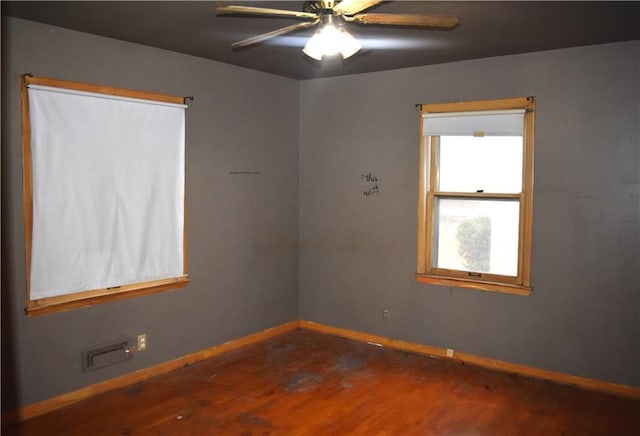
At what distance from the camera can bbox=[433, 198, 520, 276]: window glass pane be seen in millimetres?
4301

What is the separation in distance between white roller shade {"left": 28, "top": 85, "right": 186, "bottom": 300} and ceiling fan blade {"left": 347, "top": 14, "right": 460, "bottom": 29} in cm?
201

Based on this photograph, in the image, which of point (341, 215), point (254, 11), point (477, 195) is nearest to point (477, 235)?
point (477, 195)

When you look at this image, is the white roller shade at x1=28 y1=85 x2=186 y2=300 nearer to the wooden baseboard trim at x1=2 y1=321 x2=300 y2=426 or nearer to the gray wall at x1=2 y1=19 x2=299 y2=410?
the gray wall at x1=2 y1=19 x2=299 y2=410

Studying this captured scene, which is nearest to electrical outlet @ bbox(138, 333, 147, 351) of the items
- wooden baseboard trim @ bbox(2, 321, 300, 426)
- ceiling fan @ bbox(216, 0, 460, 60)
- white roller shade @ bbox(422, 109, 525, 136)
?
wooden baseboard trim @ bbox(2, 321, 300, 426)

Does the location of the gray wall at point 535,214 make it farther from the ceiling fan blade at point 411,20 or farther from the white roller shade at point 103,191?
the ceiling fan blade at point 411,20

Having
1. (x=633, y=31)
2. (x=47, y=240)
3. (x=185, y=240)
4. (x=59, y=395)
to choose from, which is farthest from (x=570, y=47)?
(x=59, y=395)

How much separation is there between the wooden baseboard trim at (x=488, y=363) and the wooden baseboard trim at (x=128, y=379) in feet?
1.97

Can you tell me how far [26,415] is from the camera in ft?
11.0

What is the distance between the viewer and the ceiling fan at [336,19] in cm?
244

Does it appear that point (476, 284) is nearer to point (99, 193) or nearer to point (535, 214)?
point (535, 214)

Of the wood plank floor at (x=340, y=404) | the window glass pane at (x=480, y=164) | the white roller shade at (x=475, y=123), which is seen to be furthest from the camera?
the window glass pane at (x=480, y=164)

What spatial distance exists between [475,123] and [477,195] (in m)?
0.59

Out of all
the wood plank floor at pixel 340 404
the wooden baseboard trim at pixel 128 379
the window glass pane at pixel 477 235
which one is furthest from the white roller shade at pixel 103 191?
the window glass pane at pixel 477 235

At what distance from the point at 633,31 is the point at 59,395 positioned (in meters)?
4.46
